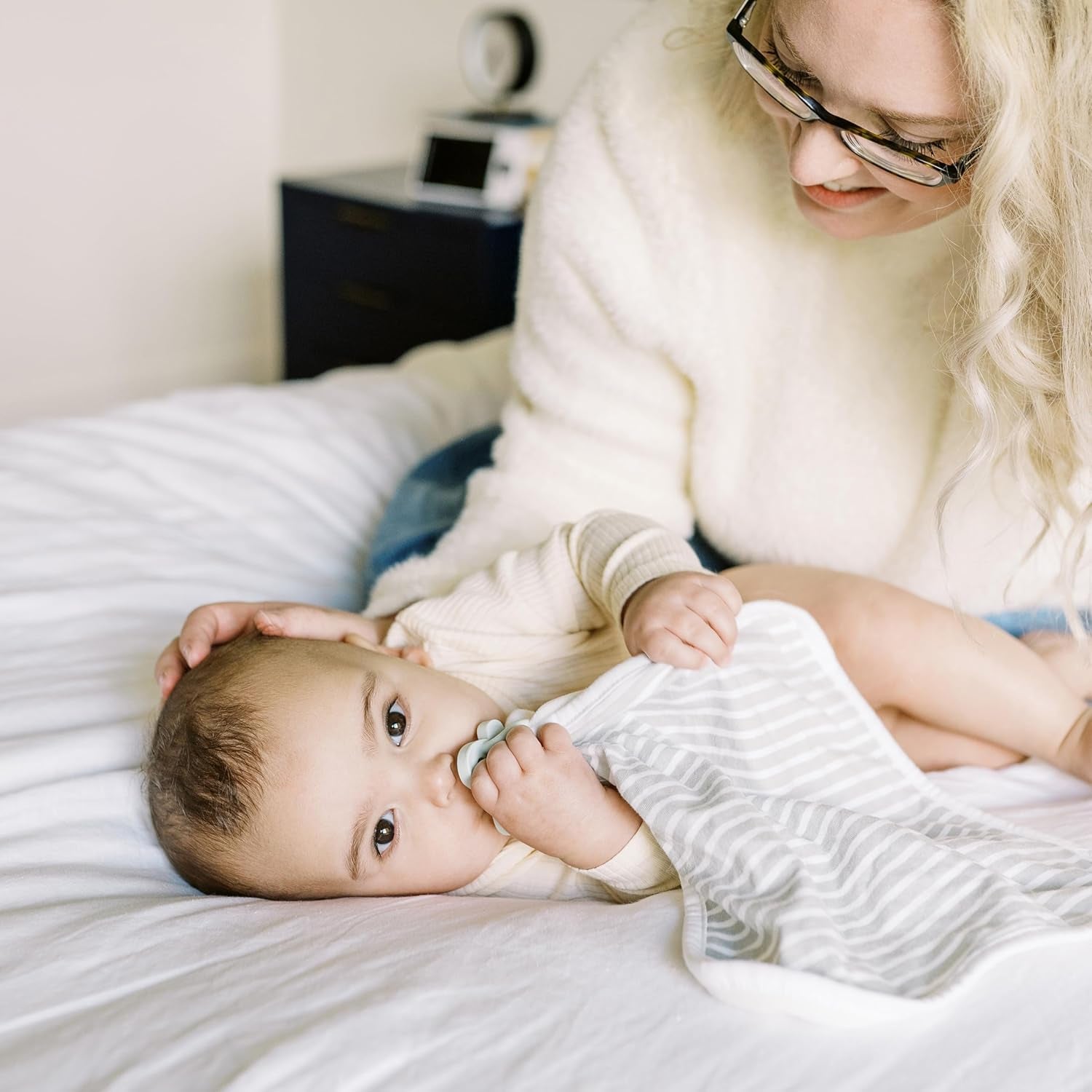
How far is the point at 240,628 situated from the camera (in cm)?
116

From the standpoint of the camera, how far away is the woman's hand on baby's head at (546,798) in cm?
94

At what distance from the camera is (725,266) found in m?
1.29

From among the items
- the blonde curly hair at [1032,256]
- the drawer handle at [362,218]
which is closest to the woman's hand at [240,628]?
the blonde curly hair at [1032,256]

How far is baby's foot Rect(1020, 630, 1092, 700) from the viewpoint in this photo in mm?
1168

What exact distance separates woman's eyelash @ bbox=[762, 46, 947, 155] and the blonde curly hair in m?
0.05

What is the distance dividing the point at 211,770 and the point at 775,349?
72 centimetres

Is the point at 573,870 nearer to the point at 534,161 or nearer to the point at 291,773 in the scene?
the point at 291,773

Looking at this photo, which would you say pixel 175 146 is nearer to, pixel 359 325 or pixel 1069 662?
pixel 359 325

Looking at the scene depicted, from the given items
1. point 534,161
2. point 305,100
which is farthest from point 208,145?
point 534,161

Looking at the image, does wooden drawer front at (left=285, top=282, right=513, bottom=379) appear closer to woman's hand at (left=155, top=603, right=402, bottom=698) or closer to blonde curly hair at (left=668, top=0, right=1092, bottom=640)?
woman's hand at (left=155, top=603, right=402, bottom=698)

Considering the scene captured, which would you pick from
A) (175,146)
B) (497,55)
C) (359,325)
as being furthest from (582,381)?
(175,146)

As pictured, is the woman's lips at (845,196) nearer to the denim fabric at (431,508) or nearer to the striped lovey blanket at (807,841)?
the striped lovey blanket at (807,841)

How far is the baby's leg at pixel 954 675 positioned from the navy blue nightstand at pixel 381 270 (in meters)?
1.61

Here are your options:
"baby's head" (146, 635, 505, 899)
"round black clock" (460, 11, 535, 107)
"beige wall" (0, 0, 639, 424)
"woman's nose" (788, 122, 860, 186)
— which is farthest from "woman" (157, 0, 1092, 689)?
"beige wall" (0, 0, 639, 424)
